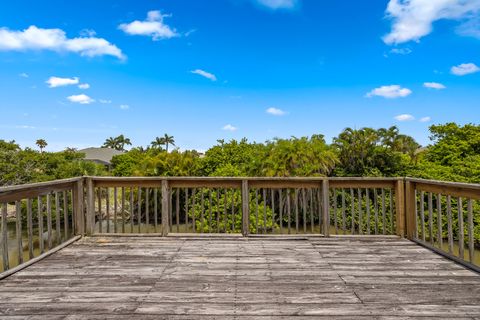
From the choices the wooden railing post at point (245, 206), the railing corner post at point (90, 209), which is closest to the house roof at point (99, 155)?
the railing corner post at point (90, 209)

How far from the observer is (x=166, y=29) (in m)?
21.3

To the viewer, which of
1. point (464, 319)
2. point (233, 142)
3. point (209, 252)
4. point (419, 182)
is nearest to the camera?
point (464, 319)

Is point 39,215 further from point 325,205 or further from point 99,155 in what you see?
point 99,155

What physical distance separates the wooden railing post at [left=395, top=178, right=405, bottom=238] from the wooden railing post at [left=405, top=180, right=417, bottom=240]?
5cm

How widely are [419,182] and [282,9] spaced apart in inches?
673

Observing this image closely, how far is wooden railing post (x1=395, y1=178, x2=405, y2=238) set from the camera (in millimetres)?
4609

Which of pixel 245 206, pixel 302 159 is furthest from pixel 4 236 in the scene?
pixel 302 159

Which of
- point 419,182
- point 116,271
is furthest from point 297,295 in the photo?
point 419,182

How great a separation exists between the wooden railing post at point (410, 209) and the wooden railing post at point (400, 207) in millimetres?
54

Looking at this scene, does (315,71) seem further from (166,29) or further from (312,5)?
(166,29)

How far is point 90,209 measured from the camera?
484cm

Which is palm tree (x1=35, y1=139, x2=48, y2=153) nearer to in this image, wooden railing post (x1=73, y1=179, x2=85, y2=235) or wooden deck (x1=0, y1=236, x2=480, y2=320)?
wooden railing post (x1=73, y1=179, x2=85, y2=235)

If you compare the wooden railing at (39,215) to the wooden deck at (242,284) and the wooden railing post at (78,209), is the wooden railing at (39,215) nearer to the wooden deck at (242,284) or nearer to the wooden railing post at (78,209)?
the wooden railing post at (78,209)

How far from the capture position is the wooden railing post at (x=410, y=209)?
452 centimetres
